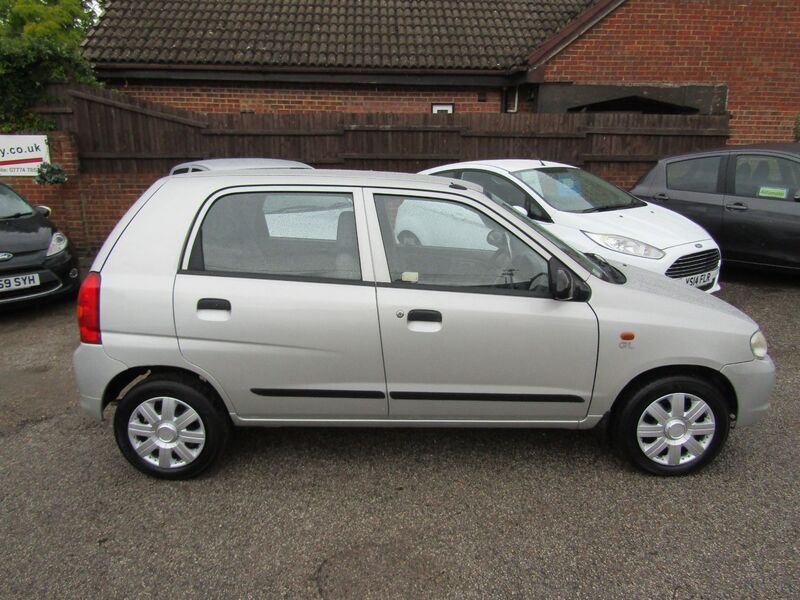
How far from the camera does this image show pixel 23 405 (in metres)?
4.35

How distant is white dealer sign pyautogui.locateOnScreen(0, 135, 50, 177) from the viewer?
27.6 ft

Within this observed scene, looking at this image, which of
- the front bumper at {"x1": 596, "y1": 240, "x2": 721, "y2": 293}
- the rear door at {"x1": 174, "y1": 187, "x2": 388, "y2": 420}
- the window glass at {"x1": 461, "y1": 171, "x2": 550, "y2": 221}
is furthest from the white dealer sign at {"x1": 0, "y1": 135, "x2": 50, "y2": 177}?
the front bumper at {"x1": 596, "y1": 240, "x2": 721, "y2": 293}

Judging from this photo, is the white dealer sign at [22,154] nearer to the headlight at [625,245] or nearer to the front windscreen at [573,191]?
the front windscreen at [573,191]

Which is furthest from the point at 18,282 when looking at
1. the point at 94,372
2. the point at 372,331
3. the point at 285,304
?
the point at 372,331

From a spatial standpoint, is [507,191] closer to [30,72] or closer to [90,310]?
[90,310]

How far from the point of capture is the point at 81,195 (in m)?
8.97

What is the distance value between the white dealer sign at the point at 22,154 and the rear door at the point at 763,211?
9.10m

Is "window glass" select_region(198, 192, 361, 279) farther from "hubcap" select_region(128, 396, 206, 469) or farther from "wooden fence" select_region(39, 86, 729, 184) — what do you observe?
"wooden fence" select_region(39, 86, 729, 184)

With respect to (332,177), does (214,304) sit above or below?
below

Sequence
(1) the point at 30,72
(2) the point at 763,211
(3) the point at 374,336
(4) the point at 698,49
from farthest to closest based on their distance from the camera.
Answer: (4) the point at 698,49, (1) the point at 30,72, (2) the point at 763,211, (3) the point at 374,336

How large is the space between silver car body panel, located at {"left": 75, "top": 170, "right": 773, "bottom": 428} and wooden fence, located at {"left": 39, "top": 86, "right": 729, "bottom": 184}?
6.39 m

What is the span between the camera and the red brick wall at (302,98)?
11.2 m

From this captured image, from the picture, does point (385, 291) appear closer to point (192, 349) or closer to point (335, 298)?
point (335, 298)

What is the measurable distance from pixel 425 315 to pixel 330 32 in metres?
10.4
